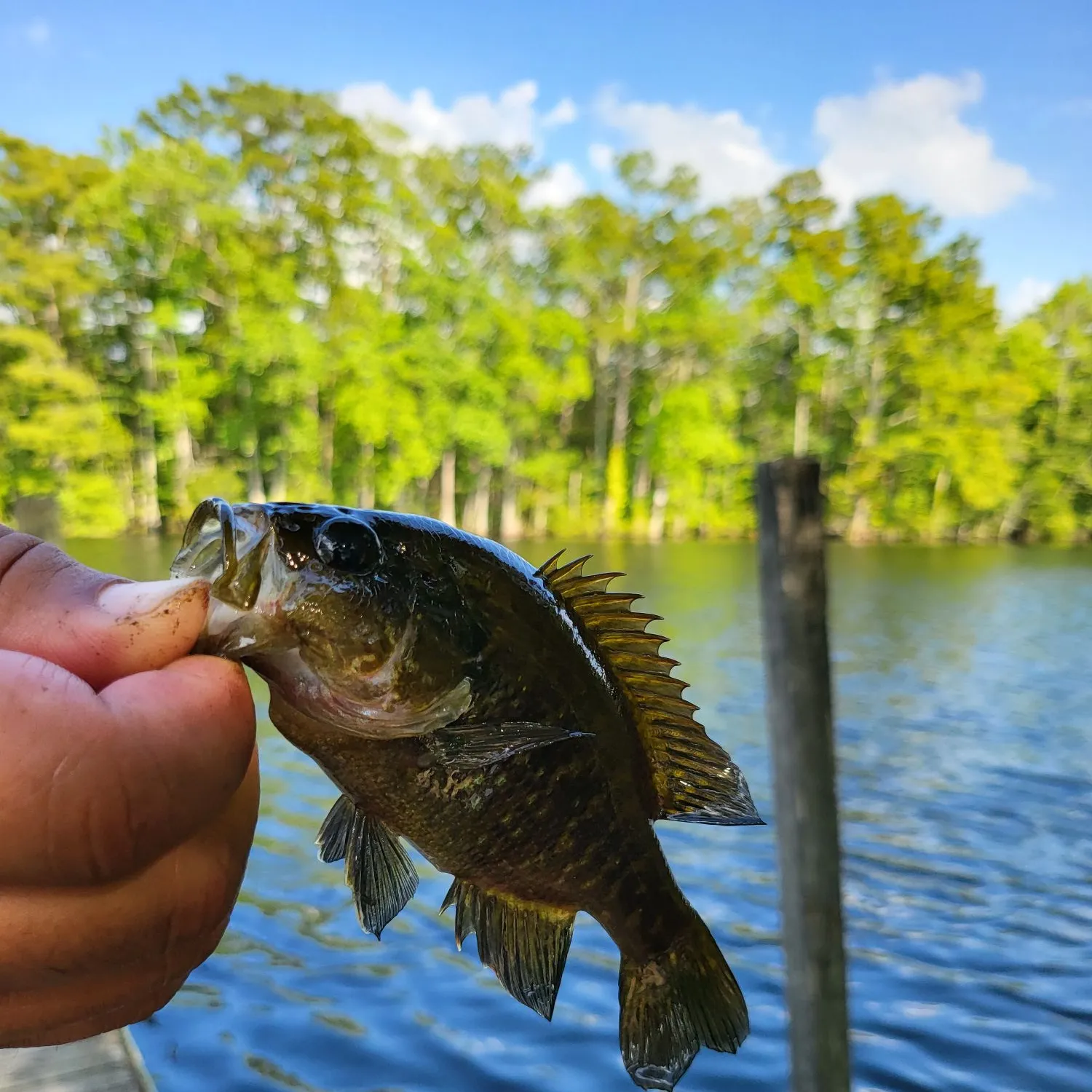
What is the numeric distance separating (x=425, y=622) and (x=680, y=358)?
5105 centimetres

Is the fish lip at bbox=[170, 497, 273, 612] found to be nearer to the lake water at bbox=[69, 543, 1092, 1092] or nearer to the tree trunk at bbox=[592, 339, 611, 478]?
the lake water at bbox=[69, 543, 1092, 1092]

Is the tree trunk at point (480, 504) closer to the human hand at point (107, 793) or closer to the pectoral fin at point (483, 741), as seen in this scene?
the pectoral fin at point (483, 741)

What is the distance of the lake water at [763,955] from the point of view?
4.81 meters

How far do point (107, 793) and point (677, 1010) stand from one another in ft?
3.64

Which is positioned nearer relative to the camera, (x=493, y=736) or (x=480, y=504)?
(x=493, y=736)

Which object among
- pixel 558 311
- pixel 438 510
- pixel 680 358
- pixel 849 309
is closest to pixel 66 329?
pixel 438 510

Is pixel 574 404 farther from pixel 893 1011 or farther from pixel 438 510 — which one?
pixel 893 1011

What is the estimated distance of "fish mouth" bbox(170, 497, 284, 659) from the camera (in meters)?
1.30

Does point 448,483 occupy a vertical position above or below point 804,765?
above

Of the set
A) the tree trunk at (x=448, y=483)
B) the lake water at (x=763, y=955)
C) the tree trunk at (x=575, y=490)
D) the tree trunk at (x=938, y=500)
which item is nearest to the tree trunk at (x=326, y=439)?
the tree trunk at (x=448, y=483)

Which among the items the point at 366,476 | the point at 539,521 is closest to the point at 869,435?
the point at 539,521

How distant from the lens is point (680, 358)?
51.0 m

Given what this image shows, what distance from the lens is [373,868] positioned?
1545mm

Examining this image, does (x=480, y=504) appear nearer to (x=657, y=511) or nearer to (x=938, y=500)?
(x=657, y=511)
